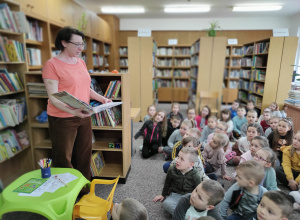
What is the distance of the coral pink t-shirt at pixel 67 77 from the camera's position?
155 cm

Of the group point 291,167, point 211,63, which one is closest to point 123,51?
point 211,63

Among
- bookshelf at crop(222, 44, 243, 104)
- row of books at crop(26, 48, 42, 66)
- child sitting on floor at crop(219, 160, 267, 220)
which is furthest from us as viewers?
bookshelf at crop(222, 44, 243, 104)

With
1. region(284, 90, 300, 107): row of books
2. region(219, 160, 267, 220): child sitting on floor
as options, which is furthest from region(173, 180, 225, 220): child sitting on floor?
region(284, 90, 300, 107): row of books

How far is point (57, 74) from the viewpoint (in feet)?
5.14

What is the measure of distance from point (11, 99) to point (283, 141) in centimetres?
341

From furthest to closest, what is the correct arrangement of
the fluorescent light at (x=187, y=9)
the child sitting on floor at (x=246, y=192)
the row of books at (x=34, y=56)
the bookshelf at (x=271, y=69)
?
the fluorescent light at (x=187, y=9) → the bookshelf at (x=271, y=69) → the row of books at (x=34, y=56) → the child sitting on floor at (x=246, y=192)

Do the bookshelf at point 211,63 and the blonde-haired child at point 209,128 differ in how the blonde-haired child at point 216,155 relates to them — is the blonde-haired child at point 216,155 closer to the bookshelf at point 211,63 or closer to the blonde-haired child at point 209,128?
the blonde-haired child at point 209,128

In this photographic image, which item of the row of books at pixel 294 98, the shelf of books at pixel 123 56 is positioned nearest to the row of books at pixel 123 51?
the shelf of books at pixel 123 56

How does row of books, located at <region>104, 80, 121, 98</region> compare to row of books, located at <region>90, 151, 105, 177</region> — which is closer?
row of books, located at <region>104, 80, 121, 98</region>

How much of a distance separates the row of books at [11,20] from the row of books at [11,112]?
2.51 feet

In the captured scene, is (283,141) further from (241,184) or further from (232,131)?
(241,184)

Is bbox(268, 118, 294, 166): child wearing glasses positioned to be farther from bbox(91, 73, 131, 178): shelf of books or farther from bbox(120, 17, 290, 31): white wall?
bbox(120, 17, 290, 31): white wall

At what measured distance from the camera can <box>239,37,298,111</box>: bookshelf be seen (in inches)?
157

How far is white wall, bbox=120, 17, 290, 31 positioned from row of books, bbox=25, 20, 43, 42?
474 cm
